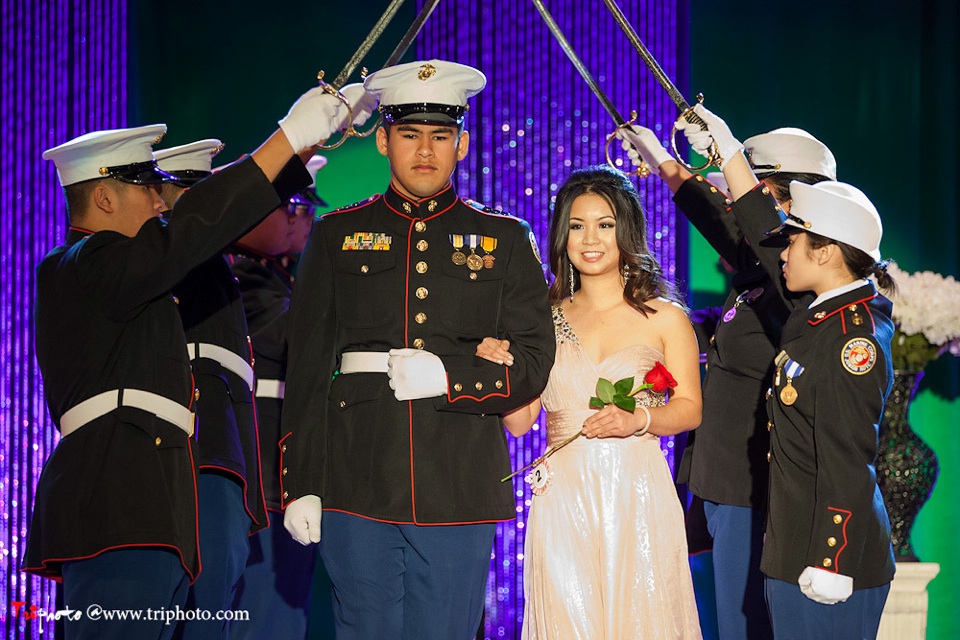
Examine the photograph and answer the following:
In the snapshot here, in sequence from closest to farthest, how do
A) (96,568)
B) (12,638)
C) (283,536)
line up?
1. (96,568)
2. (283,536)
3. (12,638)

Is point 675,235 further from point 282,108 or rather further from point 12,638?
point 12,638

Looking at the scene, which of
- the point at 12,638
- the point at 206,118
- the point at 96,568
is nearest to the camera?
the point at 96,568

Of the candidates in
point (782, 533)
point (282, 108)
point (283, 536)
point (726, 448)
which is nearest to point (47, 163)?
point (282, 108)

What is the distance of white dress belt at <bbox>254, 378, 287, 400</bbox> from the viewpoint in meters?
3.95

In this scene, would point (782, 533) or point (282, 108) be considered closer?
point (782, 533)

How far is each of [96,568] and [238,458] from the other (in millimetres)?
680

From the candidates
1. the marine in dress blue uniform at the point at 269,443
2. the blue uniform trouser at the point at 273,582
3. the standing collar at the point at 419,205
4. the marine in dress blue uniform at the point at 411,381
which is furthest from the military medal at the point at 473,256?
the blue uniform trouser at the point at 273,582

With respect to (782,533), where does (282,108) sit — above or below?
above

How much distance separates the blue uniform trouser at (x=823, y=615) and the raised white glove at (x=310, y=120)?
1.66 m

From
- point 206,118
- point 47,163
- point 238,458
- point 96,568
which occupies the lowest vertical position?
point 96,568

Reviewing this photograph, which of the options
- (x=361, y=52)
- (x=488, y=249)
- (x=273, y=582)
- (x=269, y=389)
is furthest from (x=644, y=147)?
(x=273, y=582)

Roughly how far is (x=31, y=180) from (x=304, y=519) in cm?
257

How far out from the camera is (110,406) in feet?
8.51

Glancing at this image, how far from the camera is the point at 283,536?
3.94m
